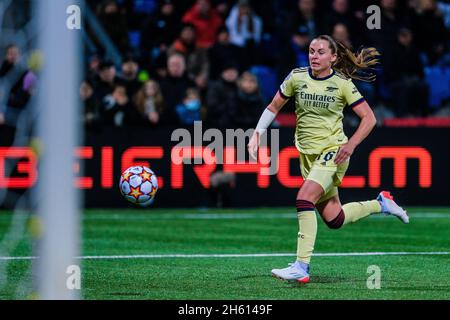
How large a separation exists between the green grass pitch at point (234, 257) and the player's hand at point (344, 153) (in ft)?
3.15

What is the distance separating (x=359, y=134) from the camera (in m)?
9.27

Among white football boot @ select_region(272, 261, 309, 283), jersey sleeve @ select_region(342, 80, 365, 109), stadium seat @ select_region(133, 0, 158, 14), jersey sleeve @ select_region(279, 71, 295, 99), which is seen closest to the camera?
white football boot @ select_region(272, 261, 309, 283)

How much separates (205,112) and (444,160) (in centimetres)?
366

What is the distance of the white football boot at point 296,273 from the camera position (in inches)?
356

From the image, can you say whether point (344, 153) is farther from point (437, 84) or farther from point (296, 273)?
point (437, 84)

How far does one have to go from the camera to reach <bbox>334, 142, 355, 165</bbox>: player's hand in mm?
9266

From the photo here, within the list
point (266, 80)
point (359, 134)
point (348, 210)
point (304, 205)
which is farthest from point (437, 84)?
point (304, 205)

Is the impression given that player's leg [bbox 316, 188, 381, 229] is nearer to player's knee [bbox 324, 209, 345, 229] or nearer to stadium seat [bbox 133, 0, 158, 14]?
player's knee [bbox 324, 209, 345, 229]

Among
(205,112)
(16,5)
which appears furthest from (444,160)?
(16,5)

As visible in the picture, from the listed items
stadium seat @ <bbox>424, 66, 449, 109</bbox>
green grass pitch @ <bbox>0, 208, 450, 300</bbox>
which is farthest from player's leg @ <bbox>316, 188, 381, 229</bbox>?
stadium seat @ <bbox>424, 66, 449, 109</bbox>

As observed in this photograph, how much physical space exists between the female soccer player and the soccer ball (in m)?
2.04

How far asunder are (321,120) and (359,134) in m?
0.46

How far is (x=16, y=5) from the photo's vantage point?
12.9 m
